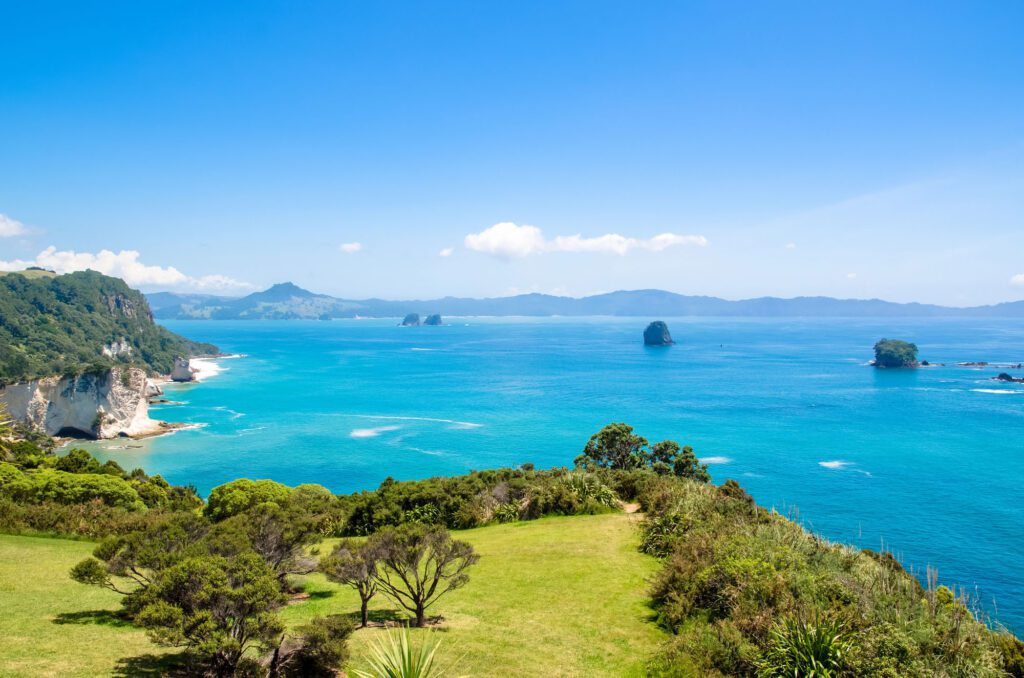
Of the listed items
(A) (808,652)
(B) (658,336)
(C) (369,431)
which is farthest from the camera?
(B) (658,336)

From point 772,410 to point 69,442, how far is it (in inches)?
3613

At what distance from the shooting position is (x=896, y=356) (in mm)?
126125

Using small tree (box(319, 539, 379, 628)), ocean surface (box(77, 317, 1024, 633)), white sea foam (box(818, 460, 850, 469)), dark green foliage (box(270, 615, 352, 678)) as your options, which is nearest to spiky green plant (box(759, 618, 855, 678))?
dark green foliage (box(270, 615, 352, 678))

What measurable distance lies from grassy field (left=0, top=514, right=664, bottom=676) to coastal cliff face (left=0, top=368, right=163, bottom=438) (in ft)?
206

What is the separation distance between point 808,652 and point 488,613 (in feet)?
24.9

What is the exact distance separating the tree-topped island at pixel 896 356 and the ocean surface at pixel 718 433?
173 inches

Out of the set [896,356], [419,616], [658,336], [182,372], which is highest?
[658,336]

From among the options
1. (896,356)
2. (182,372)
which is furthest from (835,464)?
(182,372)

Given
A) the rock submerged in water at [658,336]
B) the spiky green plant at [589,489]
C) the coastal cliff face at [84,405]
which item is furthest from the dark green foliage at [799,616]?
the rock submerged in water at [658,336]

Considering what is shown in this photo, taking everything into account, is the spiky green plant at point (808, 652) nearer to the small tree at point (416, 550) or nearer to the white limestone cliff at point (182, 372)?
the small tree at point (416, 550)

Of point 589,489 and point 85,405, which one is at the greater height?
point 589,489

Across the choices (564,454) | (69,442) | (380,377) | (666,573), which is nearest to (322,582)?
(666,573)

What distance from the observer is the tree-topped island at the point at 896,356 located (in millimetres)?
125562

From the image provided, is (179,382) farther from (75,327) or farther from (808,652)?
(808,652)
